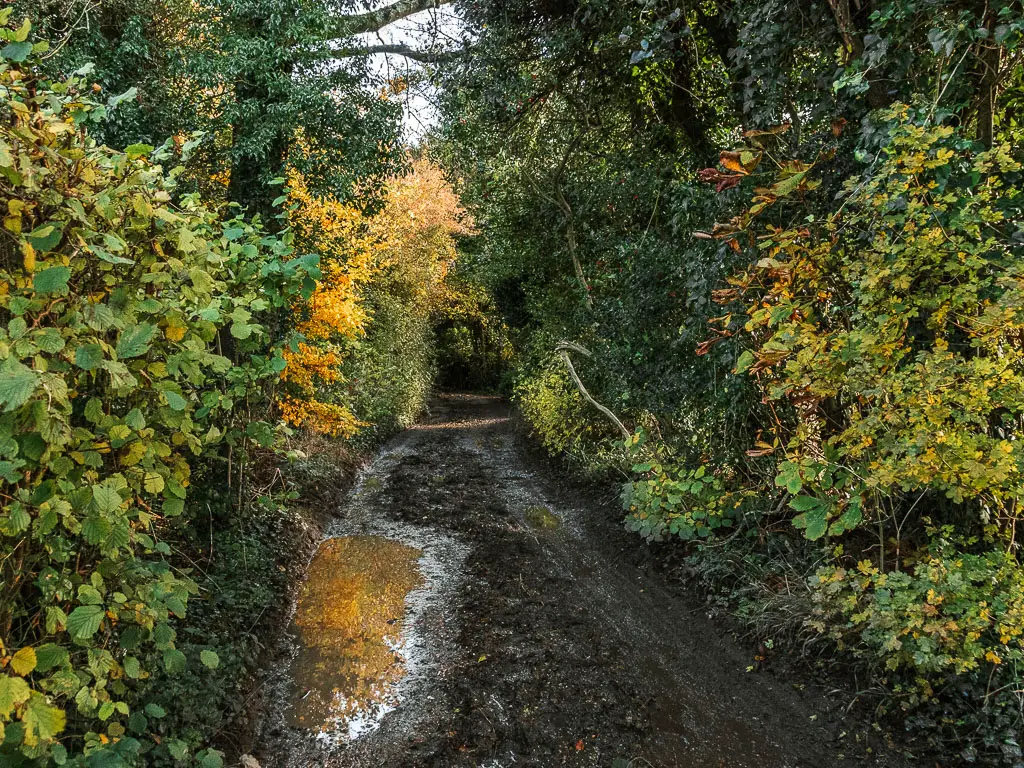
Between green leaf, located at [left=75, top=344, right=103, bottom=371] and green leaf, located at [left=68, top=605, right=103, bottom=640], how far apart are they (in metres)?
0.87

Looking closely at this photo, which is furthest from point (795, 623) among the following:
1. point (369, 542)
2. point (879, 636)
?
point (369, 542)

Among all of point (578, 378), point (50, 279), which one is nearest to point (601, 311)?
point (578, 378)

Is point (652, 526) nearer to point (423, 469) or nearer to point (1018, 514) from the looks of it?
point (1018, 514)

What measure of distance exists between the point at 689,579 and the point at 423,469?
628 cm

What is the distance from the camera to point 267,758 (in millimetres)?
3328

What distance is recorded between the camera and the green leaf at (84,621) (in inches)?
75.8

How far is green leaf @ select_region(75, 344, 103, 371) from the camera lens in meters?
1.77

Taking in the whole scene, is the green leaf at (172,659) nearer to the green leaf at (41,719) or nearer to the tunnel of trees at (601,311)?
the tunnel of trees at (601,311)

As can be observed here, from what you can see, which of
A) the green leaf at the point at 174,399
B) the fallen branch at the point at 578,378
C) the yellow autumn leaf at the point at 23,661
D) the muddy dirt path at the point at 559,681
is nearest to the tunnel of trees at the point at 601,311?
the yellow autumn leaf at the point at 23,661

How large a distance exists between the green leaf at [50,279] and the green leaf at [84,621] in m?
1.10

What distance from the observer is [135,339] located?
1.95 meters

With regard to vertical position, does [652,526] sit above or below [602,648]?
above

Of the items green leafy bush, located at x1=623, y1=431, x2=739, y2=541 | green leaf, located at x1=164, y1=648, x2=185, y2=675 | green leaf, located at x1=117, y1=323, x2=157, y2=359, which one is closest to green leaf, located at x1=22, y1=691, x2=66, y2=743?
green leaf, located at x1=164, y1=648, x2=185, y2=675

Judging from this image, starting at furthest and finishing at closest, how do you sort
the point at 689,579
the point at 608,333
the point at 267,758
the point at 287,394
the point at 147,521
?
the point at 287,394
the point at 608,333
the point at 689,579
the point at 267,758
the point at 147,521
